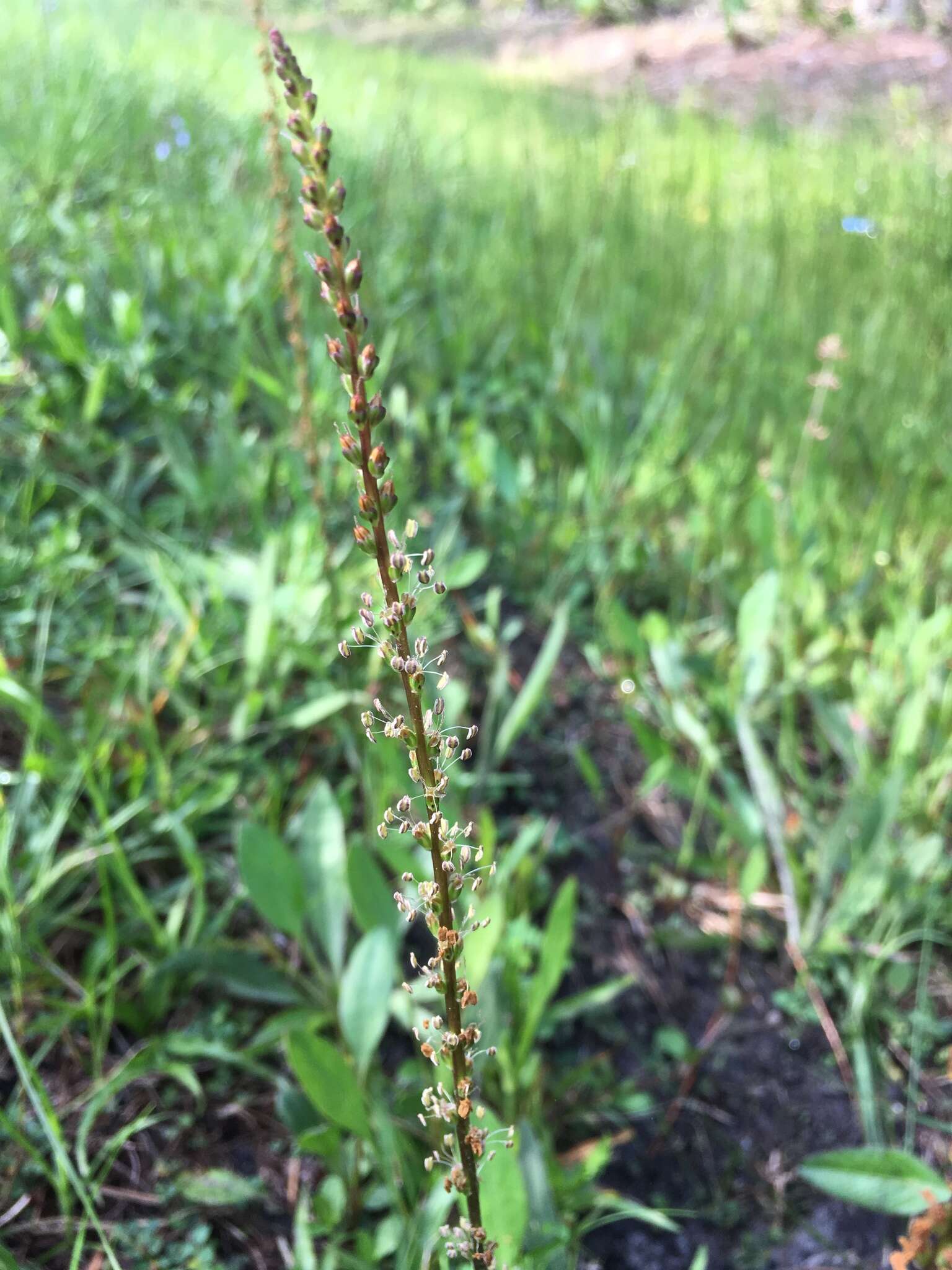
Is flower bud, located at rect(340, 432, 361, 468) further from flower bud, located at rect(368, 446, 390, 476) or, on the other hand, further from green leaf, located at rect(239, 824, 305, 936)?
green leaf, located at rect(239, 824, 305, 936)

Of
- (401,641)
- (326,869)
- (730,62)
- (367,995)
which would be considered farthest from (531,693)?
(730,62)

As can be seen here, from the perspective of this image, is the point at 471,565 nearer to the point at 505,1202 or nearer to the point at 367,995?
the point at 367,995

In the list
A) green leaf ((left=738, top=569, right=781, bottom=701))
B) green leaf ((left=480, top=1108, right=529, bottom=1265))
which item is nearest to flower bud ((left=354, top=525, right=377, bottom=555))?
green leaf ((left=480, top=1108, right=529, bottom=1265))

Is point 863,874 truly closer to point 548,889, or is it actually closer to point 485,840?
point 548,889

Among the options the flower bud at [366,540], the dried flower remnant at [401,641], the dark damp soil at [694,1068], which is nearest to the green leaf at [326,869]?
the dark damp soil at [694,1068]

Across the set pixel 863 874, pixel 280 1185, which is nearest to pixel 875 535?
pixel 863 874

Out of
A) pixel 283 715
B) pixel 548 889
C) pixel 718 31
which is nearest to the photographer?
pixel 548 889

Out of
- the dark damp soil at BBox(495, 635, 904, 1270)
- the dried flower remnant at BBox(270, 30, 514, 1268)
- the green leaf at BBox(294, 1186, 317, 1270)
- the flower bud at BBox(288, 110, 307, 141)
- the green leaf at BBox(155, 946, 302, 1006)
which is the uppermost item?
the flower bud at BBox(288, 110, 307, 141)

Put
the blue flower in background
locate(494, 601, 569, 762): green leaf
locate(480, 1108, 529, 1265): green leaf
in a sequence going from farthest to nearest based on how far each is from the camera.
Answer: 1. the blue flower in background
2. locate(494, 601, 569, 762): green leaf
3. locate(480, 1108, 529, 1265): green leaf
